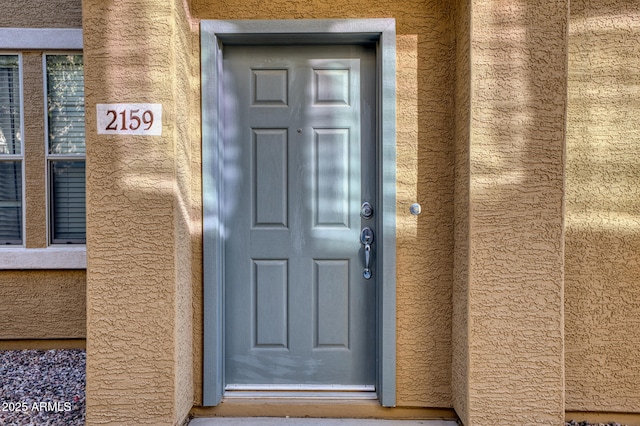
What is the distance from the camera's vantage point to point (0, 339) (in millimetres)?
3982

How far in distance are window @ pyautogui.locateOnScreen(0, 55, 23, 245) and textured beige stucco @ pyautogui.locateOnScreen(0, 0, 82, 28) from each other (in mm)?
321

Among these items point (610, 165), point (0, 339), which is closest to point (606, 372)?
point (610, 165)

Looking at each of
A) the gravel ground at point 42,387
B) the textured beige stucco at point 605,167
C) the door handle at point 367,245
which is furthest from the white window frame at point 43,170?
the textured beige stucco at point 605,167

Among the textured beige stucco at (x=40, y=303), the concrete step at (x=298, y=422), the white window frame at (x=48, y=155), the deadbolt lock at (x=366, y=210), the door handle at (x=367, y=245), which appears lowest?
the concrete step at (x=298, y=422)

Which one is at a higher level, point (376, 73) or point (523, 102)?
point (376, 73)

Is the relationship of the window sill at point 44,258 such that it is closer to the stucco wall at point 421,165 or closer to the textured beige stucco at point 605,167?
the stucco wall at point 421,165

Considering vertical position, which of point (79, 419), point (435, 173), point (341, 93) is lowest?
point (79, 419)

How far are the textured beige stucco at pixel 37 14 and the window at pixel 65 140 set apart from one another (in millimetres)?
295

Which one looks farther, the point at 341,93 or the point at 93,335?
the point at 341,93

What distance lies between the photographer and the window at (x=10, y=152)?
3.97 m

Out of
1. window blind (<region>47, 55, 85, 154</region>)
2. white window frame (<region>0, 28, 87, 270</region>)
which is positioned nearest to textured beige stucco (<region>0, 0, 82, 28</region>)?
white window frame (<region>0, 28, 87, 270</region>)

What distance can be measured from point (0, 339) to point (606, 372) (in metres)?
5.13

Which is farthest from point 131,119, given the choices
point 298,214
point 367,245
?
point 367,245

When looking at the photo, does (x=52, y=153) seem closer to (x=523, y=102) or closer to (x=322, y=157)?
(x=322, y=157)
